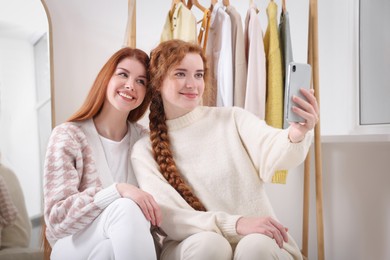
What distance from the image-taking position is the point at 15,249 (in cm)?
Result: 172

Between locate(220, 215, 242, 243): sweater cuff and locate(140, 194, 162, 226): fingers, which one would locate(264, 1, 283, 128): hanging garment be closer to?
locate(220, 215, 242, 243): sweater cuff

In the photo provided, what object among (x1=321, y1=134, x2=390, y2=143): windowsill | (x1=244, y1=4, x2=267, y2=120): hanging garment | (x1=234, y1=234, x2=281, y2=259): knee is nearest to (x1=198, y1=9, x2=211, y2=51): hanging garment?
(x1=244, y1=4, x2=267, y2=120): hanging garment

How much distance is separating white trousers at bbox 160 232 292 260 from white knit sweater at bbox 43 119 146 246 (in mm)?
228

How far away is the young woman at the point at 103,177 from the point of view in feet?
3.62

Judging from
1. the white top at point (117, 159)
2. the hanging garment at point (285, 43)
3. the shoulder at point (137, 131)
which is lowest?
the white top at point (117, 159)

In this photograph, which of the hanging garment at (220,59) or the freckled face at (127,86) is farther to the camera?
the hanging garment at (220,59)

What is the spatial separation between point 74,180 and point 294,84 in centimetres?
66

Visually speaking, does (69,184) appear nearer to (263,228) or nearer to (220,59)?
(263,228)

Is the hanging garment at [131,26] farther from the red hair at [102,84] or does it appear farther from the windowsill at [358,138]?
the windowsill at [358,138]

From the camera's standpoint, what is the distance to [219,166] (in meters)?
1.33

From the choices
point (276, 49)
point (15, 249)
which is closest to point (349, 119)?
point (276, 49)

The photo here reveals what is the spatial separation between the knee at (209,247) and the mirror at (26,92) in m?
0.95

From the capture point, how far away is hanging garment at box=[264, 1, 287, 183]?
1.59 m

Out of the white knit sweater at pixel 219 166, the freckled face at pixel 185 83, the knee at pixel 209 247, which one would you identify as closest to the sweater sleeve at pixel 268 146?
the white knit sweater at pixel 219 166
